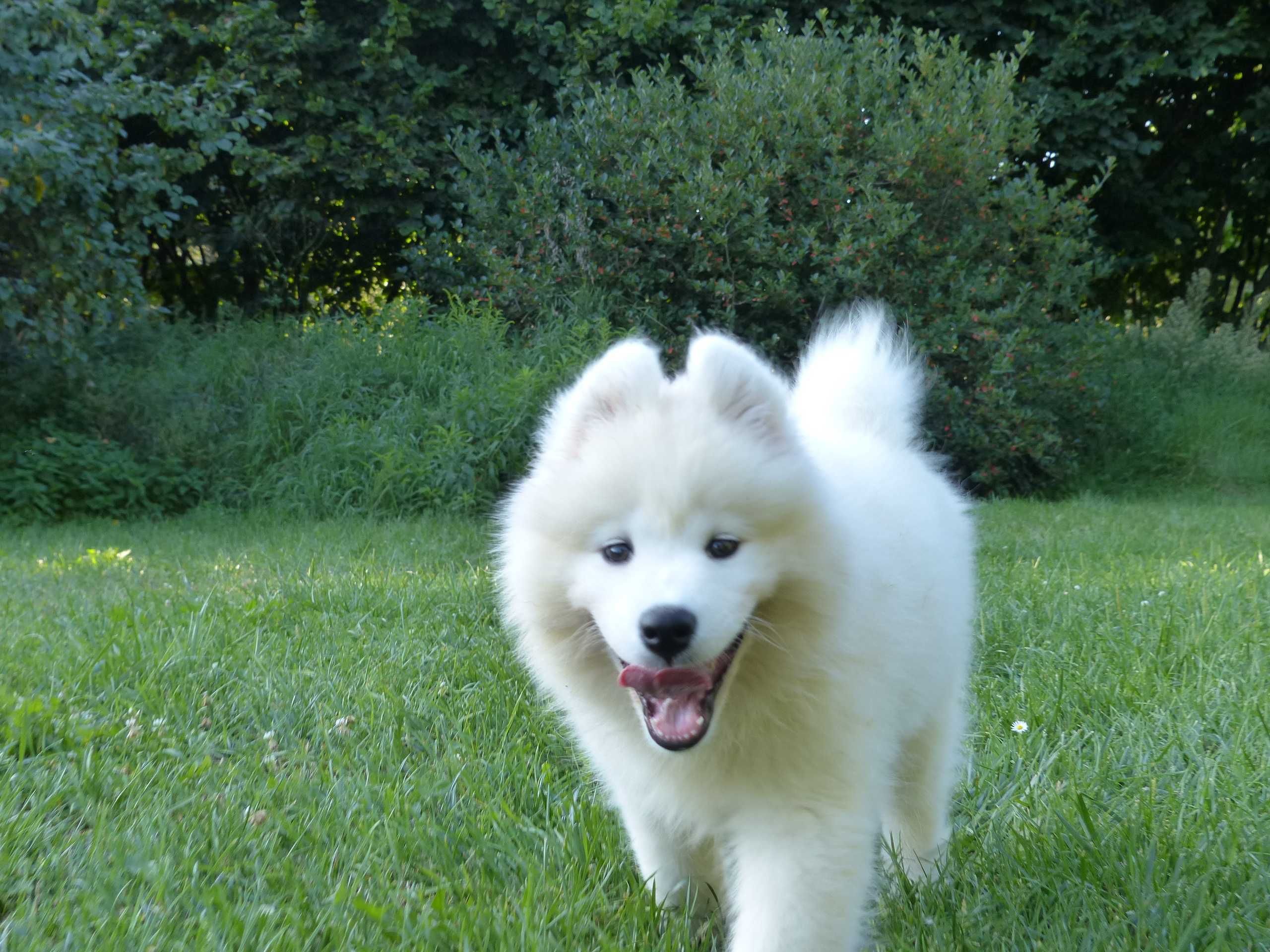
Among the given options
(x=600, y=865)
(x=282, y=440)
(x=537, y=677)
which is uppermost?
(x=537, y=677)

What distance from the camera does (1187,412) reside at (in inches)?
425

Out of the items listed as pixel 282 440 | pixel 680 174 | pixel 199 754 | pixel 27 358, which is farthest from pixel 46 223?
pixel 199 754

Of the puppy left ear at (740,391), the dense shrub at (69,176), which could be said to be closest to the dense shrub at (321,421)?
the dense shrub at (69,176)

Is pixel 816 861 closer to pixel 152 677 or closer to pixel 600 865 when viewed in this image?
pixel 600 865

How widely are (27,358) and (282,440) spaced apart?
6.89 feet

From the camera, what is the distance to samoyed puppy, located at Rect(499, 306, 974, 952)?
1880mm

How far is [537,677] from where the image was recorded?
2.33 meters

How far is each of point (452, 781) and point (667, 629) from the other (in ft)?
3.77

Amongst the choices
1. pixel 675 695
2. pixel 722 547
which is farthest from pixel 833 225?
pixel 675 695

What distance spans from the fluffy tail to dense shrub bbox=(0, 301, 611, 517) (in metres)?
4.21

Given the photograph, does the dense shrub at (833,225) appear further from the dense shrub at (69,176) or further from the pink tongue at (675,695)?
the pink tongue at (675,695)

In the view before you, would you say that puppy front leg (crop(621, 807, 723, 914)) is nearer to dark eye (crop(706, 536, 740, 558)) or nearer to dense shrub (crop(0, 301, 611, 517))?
dark eye (crop(706, 536, 740, 558))

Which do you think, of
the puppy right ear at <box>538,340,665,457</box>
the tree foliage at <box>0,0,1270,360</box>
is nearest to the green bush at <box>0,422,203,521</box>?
the tree foliage at <box>0,0,1270,360</box>

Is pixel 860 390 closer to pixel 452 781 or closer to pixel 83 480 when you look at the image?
pixel 452 781
